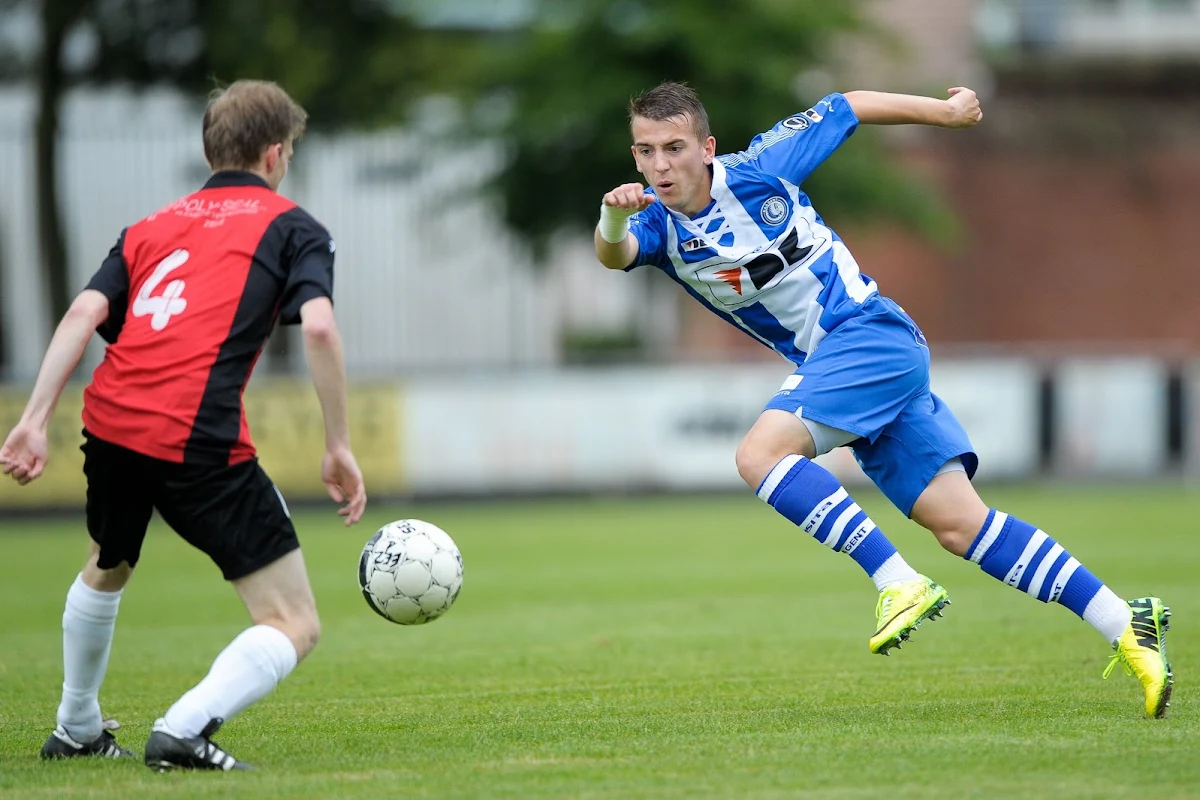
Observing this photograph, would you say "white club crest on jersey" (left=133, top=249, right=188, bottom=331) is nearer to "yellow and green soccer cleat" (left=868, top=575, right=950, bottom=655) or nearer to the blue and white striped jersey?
the blue and white striped jersey

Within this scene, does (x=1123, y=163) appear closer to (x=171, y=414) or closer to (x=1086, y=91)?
(x=1086, y=91)

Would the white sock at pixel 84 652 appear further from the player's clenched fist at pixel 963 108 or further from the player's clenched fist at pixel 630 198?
the player's clenched fist at pixel 963 108

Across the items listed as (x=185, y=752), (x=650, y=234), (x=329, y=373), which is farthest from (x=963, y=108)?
(x=185, y=752)

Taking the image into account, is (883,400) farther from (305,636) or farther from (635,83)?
(635,83)

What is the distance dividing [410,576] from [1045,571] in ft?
7.31

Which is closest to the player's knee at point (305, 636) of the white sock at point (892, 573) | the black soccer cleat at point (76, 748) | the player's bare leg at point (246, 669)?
the player's bare leg at point (246, 669)

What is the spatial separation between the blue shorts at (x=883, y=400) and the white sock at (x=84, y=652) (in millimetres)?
2384

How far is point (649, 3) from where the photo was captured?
71.6 ft

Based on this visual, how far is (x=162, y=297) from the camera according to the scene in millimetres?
4617

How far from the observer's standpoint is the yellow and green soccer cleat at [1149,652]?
5109 mm

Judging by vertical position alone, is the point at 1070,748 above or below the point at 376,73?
below

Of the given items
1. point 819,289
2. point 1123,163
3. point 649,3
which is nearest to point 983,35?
point 1123,163

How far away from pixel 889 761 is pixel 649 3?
18572 mm

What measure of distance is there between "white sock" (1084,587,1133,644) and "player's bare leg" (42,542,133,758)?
329 centimetres
